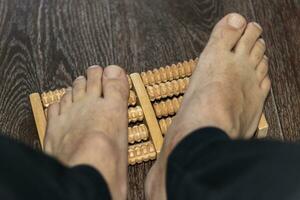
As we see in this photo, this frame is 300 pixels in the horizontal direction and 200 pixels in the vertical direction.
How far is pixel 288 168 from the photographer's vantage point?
2.42 ft

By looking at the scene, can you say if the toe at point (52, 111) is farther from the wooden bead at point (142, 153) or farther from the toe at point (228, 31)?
the toe at point (228, 31)

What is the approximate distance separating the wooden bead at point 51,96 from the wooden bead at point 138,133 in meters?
0.16

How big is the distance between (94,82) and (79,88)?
3 centimetres

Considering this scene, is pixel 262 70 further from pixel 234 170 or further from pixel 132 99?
pixel 234 170

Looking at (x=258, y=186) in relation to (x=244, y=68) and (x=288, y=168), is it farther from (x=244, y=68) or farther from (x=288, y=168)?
(x=244, y=68)

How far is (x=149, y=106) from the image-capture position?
112cm

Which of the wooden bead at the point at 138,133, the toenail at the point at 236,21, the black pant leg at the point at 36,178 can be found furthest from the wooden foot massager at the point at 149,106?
the black pant leg at the point at 36,178

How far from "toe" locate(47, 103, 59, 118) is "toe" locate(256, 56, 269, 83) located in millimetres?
408

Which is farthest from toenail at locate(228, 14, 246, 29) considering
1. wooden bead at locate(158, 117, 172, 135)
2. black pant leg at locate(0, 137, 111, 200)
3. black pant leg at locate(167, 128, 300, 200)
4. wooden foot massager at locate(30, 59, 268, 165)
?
black pant leg at locate(0, 137, 111, 200)

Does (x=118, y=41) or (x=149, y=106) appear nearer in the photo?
(x=149, y=106)

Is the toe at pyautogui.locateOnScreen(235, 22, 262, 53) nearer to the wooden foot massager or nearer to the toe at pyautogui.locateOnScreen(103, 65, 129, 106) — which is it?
the wooden foot massager

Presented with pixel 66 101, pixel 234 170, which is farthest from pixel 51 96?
pixel 234 170

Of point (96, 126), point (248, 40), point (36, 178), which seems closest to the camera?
point (36, 178)

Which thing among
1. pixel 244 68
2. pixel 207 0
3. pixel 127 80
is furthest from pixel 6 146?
pixel 207 0
